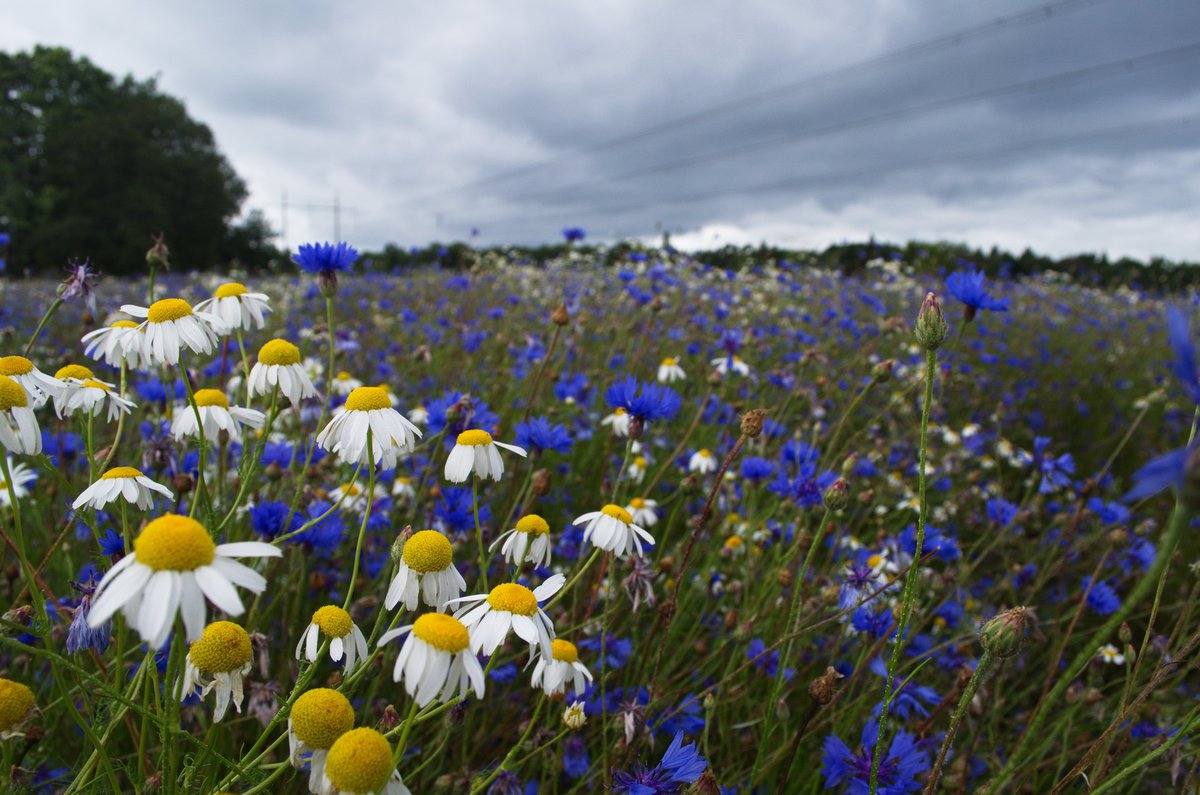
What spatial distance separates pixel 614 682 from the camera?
1688mm

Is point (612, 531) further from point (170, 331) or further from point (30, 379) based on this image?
point (30, 379)

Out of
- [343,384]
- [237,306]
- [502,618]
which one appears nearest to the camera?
[502,618]

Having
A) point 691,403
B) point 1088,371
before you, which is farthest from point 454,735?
point 1088,371

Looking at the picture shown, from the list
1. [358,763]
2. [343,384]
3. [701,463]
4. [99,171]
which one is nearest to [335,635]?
[358,763]

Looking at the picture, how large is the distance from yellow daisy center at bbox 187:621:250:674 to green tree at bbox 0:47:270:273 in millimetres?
24184

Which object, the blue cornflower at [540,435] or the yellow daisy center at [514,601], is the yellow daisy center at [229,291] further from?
the yellow daisy center at [514,601]

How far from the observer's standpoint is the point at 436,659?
2.12 ft

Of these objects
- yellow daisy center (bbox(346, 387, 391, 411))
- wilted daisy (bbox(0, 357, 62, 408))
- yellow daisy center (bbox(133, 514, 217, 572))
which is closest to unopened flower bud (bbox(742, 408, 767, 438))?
yellow daisy center (bbox(346, 387, 391, 411))

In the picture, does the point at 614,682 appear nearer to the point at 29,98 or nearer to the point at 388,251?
the point at 388,251

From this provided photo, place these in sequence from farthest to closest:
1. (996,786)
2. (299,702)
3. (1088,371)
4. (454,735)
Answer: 1. (1088,371)
2. (454,735)
3. (996,786)
4. (299,702)

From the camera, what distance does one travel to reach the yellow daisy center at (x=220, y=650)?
693mm

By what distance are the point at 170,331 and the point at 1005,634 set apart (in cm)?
117

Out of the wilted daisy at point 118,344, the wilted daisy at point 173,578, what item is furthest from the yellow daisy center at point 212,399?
the wilted daisy at point 173,578

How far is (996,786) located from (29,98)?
32.7 metres
